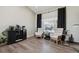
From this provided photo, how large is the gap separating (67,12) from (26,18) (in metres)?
2.48

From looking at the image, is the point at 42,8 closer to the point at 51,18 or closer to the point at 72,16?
the point at 51,18

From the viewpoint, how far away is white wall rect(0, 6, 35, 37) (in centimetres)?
422

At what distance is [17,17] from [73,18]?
3.16 meters

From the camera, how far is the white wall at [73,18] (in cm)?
451

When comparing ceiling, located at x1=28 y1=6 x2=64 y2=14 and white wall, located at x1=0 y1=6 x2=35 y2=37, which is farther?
ceiling, located at x1=28 y1=6 x2=64 y2=14

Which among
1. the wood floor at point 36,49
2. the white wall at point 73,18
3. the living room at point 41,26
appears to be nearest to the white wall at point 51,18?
the living room at point 41,26

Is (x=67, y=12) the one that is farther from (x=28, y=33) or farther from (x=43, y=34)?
(x=28, y=33)

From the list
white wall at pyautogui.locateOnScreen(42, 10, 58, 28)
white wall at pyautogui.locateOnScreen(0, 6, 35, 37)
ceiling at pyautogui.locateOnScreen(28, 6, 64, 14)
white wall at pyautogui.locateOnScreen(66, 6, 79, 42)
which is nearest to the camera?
white wall at pyautogui.locateOnScreen(0, 6, 35, 37)

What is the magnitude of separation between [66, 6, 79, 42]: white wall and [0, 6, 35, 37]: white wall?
2315mm

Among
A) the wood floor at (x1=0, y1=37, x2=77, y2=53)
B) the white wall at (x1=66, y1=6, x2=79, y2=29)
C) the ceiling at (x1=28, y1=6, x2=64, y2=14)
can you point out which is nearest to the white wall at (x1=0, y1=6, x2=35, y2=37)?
the ceiling at (x1=28, y1=6, x2=64, y2=14)

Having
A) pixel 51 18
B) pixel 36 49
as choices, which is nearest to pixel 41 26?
pixel 51 18

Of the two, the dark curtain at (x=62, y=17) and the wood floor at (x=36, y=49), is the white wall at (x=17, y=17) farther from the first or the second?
the dark curtain at (x=62, y=17)

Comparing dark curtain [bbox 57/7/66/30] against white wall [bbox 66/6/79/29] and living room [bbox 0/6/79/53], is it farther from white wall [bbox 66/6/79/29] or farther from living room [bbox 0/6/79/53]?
white wall [bbox 66/6/79/29]

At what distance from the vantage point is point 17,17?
4969 mm
